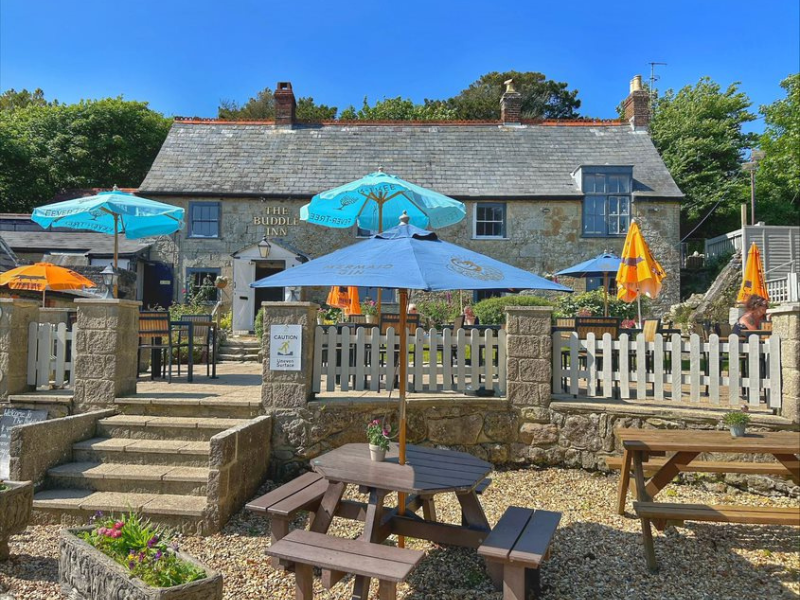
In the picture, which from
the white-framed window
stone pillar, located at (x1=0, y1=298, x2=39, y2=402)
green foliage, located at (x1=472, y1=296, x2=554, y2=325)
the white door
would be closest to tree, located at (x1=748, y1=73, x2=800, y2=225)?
the white-framed window

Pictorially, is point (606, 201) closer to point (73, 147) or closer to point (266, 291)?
point (266, 291)

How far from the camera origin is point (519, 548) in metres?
3.18

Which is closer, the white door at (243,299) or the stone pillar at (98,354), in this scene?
the stone pillar at (98,354)

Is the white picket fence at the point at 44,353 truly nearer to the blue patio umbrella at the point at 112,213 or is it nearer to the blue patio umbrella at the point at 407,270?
the blue patio umbrella at the point at 112,213

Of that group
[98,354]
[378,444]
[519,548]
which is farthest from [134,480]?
[519,548]

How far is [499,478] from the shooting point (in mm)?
5793

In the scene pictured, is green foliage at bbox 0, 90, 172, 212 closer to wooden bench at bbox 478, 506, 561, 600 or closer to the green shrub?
the green shrub

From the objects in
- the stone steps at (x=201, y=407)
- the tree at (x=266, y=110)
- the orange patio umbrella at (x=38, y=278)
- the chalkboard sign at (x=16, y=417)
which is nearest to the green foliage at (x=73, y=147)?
the tree at (x=266, y=110)

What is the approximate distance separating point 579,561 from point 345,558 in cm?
209

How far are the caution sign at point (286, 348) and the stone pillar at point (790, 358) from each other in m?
5.01

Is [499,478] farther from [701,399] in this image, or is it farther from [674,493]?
[701,399]

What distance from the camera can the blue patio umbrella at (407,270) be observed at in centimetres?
326

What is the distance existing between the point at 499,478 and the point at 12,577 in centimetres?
427

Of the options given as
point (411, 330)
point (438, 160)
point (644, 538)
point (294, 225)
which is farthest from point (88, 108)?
point (644, 538)
